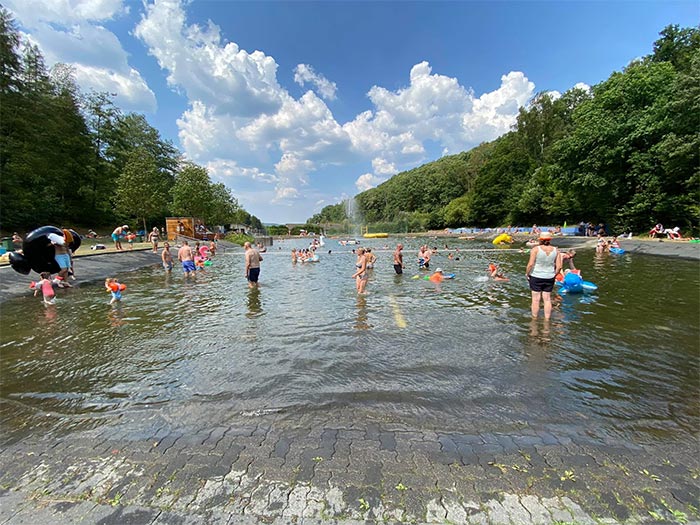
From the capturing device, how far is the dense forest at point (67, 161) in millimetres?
29422

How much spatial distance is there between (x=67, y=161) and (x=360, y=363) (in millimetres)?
52334

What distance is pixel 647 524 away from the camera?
2.31m

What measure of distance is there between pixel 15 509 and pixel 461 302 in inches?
390

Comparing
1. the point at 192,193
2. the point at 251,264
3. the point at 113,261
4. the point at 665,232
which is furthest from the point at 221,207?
the point at 665,232

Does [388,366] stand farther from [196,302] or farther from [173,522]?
[196,302]

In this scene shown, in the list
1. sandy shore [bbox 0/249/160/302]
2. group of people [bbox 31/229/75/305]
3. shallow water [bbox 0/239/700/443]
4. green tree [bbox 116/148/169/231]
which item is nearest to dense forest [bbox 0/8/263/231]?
green tree [bbox 116/148/169/231]

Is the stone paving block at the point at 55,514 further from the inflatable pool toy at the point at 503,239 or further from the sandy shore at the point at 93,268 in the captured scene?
the inflatable pool toy at the point at 503,239

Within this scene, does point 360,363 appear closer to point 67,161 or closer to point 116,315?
point 116,315

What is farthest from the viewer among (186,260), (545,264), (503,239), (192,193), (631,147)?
(192,193)

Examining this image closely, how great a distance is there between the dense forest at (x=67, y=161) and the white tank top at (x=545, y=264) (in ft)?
132

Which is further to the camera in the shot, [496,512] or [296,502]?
[296,502]

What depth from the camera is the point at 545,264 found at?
24.2 feet

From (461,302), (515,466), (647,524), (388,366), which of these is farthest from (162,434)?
(461,302)

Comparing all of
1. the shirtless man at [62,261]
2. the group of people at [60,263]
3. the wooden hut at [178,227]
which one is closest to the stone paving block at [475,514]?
the group of people at [60,263]
